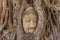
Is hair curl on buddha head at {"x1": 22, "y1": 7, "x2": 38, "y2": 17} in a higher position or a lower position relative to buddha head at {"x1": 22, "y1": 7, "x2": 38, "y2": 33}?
higher

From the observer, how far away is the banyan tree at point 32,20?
1.64m

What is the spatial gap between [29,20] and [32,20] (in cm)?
3

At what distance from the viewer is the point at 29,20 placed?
5.47 ft

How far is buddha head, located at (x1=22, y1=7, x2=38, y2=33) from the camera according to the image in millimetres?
1662

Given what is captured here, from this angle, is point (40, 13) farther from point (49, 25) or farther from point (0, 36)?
point (0, 36)

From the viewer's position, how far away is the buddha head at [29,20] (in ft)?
5.45

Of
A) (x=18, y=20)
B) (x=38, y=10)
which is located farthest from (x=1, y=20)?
(x=38, y=10)

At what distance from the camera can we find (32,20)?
65.5 inches

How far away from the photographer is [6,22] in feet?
5.74

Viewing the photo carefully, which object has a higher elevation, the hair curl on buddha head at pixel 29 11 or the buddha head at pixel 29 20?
the hair curl on buddha head at pixel 29 11

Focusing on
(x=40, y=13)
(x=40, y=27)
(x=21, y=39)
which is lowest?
(x=21, y=39)

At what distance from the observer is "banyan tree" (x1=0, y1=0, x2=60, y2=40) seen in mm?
1643

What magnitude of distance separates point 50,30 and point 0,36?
0.46 metres

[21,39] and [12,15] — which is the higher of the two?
[12,15]
